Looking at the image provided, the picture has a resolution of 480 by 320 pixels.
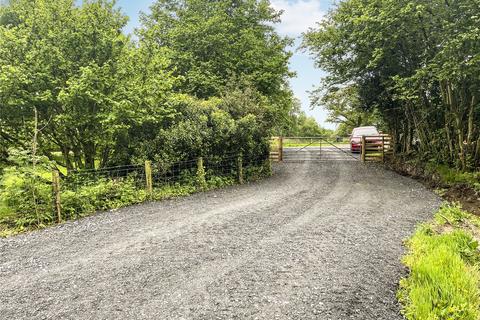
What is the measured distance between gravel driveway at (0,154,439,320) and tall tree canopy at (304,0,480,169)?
4351 millimetres

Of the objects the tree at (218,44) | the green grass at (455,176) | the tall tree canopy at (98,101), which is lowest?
the green grass at (455,176)

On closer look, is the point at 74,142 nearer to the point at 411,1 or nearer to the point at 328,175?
the point at 328,175

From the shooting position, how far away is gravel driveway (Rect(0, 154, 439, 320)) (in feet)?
11.8

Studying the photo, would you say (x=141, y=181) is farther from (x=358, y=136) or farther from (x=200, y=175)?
(x=358, y=136)

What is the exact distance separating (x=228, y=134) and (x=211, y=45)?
8.31 meters

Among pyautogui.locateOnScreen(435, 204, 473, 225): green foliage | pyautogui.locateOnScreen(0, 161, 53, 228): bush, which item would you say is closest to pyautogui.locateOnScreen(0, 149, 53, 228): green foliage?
pyautogui.locateOnScreen(0, 161, 53, 228): bush

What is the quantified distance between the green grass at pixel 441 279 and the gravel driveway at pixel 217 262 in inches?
8.1

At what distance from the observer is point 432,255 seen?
4625 millimetres

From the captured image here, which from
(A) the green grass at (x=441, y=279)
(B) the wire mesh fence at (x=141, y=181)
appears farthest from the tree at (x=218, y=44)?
(A) the green grass at (x=441, y=279)

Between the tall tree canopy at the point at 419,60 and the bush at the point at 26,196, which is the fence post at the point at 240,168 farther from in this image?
the bush at the point at 26,196

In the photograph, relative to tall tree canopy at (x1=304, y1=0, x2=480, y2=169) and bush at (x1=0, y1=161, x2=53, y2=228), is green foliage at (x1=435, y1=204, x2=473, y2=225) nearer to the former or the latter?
tall tree canopy at (x1=304, y1=0, x2=480, y2=169)

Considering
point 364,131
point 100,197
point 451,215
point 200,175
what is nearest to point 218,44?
point 200,175

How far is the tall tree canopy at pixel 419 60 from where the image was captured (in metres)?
9.33

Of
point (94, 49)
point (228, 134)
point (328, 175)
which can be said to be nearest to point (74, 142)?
point (94, 49)
